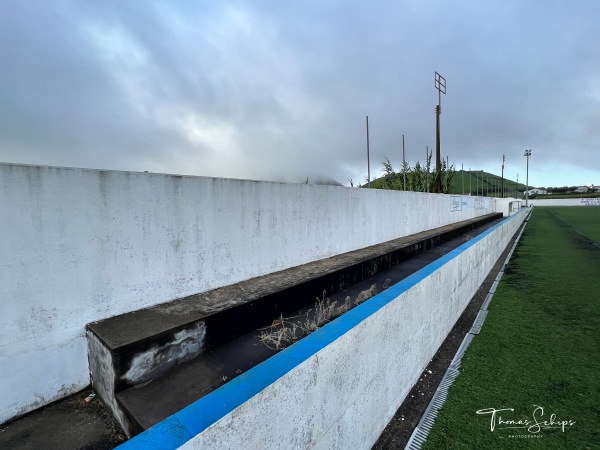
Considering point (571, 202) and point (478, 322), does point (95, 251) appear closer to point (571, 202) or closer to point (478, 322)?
point (478, 322)

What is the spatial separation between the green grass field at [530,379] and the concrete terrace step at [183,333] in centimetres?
170

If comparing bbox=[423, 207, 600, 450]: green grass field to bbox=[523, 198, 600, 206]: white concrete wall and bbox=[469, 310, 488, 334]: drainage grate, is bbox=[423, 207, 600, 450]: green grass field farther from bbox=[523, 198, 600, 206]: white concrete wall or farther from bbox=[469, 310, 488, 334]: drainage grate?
bbox=[523, 198, 600, 206]: white concrete wall

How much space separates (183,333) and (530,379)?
11.1ft

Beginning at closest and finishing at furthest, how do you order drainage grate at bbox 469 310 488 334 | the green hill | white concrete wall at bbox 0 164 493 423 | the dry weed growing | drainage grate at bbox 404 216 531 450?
white concrete wall at bbox 0 164 493 423 < drainage grate at bbox 404 216 531 450 < the dry weed growing < drainage grate at bbox 469 310 488 334 < the green hill

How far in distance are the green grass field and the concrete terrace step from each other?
170cm

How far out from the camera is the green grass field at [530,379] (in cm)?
244

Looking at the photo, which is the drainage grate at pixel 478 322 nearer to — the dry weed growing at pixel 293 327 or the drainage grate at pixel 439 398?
the drainage grate at pixel 439 398

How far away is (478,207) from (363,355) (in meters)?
21.0

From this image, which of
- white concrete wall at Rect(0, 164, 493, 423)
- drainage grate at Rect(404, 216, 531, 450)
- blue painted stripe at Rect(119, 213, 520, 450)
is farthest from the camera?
drainage grate at Rect(404, 216, 531, 450)

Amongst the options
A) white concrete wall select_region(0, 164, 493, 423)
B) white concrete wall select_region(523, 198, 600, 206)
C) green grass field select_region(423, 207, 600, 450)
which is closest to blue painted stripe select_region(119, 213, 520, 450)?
green grass field select_region(423, 207, 600, 450)

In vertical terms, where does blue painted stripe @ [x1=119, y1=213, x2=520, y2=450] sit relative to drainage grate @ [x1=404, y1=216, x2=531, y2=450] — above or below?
above

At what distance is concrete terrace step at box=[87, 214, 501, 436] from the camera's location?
201 centimetres

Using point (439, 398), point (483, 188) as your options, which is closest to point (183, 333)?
point (439, 398)

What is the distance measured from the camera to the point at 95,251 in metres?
2.35
